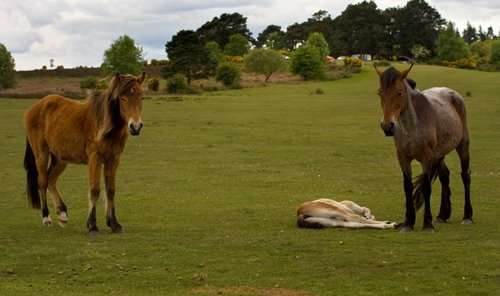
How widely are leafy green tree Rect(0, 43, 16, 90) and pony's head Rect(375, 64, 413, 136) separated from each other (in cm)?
6870

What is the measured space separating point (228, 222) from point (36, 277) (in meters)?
4.59

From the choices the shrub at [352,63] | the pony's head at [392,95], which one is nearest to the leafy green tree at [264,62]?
the shrub at [352,63]

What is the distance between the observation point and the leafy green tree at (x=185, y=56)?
8081cm

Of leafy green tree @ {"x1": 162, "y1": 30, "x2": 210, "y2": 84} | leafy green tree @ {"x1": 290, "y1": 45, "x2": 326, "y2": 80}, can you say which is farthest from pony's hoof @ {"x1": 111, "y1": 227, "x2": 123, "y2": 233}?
leafy green tree @ {"x1": 290, "y1": 45, "x2": 326, "y2": 80}

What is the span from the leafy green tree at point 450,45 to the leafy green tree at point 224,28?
33.7 meters

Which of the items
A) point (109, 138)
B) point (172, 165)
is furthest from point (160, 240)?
point (172, 165)

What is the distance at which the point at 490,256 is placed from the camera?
9414 mm

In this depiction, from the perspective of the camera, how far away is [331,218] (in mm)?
11969

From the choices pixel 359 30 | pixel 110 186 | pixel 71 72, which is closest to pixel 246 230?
pixel 110 186

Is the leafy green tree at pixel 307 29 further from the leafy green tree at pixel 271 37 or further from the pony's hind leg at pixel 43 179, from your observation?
the pony's hind leg at pixel 43 179

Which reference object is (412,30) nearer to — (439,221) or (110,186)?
(439,221)

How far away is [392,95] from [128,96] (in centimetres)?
397

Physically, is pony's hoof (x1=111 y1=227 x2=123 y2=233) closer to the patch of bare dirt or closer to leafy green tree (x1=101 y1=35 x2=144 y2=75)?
the patch of bare dirt

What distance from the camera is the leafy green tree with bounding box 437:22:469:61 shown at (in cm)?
11806
